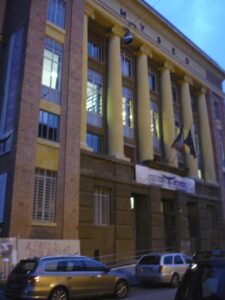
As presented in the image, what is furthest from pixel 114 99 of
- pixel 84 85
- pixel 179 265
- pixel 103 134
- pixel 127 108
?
pixel 179 265

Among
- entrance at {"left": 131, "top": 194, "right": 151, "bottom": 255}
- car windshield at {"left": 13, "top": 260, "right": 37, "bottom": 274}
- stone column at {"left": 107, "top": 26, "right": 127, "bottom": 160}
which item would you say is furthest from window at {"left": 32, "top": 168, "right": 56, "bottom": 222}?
entrance at {"left": 131, "top": 194, "right": 151, "bottom": 255}

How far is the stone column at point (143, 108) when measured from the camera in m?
28.8

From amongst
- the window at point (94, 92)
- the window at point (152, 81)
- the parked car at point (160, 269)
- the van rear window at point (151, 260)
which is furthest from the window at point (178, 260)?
the window at point (152, 81)

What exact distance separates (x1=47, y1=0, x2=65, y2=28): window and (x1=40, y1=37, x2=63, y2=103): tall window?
1.63 metres

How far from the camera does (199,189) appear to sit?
3347 cm

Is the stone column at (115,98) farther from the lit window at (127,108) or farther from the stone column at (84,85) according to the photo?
the stone column at (84,85)

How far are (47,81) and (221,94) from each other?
26657mm

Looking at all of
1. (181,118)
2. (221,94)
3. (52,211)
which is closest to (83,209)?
(52,211)

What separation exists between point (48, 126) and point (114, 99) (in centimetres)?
710

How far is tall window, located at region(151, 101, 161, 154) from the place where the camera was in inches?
1244

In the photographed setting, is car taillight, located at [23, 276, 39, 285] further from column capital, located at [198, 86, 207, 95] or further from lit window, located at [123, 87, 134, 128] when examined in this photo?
column capital, located at [198, 86, 207, 95]

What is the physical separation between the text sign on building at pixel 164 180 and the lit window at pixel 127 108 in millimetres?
4241

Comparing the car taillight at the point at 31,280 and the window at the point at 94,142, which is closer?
the car taillight at the point at 31,280

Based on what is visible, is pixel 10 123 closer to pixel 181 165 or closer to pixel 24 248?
A: pixel 24 248
